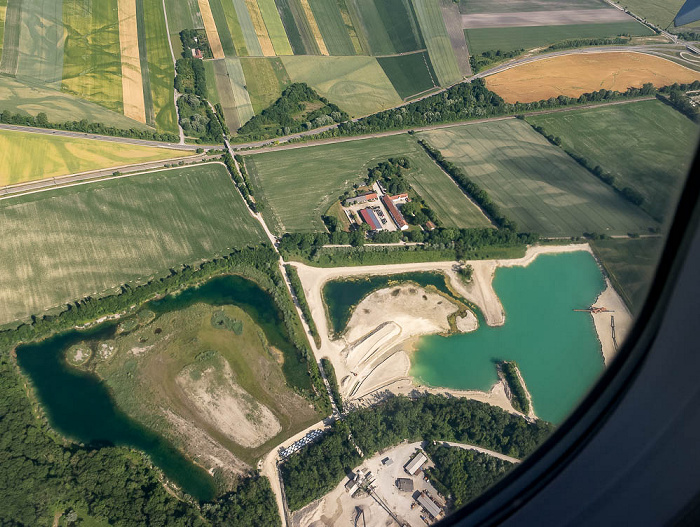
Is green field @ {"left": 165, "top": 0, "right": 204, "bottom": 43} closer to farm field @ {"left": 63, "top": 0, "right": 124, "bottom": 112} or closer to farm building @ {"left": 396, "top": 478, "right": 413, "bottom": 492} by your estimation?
farm field @ {"left": 63, "top": 0, "right": 124, "bottom": 112}

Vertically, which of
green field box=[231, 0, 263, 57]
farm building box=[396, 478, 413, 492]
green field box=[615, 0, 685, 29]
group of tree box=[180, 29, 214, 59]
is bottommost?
farm building box=[396, 478, 413, 492]

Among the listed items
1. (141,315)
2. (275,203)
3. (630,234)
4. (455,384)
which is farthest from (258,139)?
(630,234)

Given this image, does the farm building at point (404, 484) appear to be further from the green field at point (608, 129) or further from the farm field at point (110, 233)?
the farm field at point (110, 233)

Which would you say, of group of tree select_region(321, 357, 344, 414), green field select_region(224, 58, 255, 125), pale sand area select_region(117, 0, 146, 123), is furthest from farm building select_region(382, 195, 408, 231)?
pale sand area select_region(117, 0, 146, 123)

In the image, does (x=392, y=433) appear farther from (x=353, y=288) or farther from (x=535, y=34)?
(x=535, y=34)

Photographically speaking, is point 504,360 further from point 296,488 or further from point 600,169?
point 600,169
